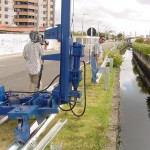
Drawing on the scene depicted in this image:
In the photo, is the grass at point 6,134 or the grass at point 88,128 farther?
the grass at point 88,128

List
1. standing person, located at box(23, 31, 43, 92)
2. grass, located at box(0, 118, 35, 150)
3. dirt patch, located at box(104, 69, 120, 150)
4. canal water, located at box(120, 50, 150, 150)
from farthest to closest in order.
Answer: canal water, located at box(120, 50, 150, 150) → standing person, located at box(23, 31, 43, 92) → dirt patch, located at box(104, 69, 120, 150) → grass, located at box(0, 118, 35, 150)

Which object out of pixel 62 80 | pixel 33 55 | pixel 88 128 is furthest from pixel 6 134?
pixel 33 55

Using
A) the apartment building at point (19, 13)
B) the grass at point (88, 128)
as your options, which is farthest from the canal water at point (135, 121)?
the apartment building at point (19, 13)

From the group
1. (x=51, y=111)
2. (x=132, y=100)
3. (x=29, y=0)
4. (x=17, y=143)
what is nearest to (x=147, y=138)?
(x=51, y=111)

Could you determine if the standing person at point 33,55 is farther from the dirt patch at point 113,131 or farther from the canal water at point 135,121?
the canal water at point 135,121

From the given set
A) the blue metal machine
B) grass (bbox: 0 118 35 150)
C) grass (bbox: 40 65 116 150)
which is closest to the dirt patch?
grass (bbox: 40 65 116 150)

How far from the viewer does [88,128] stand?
7.35 m

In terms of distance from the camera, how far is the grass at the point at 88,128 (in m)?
6.32

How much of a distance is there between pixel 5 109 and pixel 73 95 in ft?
4.37

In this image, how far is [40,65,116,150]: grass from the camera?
6.32 metres

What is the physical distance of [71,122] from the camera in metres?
7.64

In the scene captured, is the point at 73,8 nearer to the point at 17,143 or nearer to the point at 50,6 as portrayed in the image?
the point at 17,143

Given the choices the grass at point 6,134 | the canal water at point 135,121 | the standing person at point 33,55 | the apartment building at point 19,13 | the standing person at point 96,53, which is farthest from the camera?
the apartment building at point 19,13

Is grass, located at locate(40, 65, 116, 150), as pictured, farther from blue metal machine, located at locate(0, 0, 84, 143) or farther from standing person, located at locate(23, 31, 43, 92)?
standing person, located at locate(23, 31, 43, 92)
